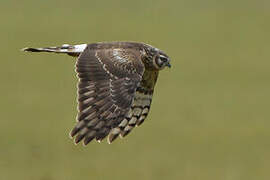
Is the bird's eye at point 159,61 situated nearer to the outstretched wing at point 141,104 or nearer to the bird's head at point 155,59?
the bird's head at point 155,59

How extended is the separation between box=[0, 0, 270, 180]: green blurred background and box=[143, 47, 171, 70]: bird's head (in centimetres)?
216

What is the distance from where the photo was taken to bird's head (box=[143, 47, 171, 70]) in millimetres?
10422

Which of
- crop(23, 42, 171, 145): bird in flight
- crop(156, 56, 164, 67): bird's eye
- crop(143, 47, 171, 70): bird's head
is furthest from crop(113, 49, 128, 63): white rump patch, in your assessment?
crop(156, 56, 164, 67): bird's eye

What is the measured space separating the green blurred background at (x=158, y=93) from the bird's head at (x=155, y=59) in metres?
2.16

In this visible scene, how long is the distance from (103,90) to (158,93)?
12.1m

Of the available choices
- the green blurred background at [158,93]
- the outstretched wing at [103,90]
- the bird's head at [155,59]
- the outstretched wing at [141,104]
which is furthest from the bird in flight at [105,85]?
the green blurred background at [158,93]

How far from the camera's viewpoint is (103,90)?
8.68 m

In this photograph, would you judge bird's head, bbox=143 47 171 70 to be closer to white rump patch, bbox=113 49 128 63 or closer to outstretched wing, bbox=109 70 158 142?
outstretched wing, bbox=109 70 158 142

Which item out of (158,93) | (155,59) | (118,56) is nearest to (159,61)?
(155,59)

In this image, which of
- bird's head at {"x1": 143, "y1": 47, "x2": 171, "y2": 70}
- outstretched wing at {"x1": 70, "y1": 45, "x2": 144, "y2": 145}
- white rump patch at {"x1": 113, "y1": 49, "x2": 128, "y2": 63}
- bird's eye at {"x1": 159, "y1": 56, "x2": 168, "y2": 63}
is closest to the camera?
outstretched wing at {"x1": 70, "y1": 45, "x2": 144, "y2": 145}

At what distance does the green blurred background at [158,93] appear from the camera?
13.1 meters

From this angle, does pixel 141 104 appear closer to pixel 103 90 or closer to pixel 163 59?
pixel 163 59

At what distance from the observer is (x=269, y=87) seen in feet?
71.9

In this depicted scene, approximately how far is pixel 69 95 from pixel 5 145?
5.71m
